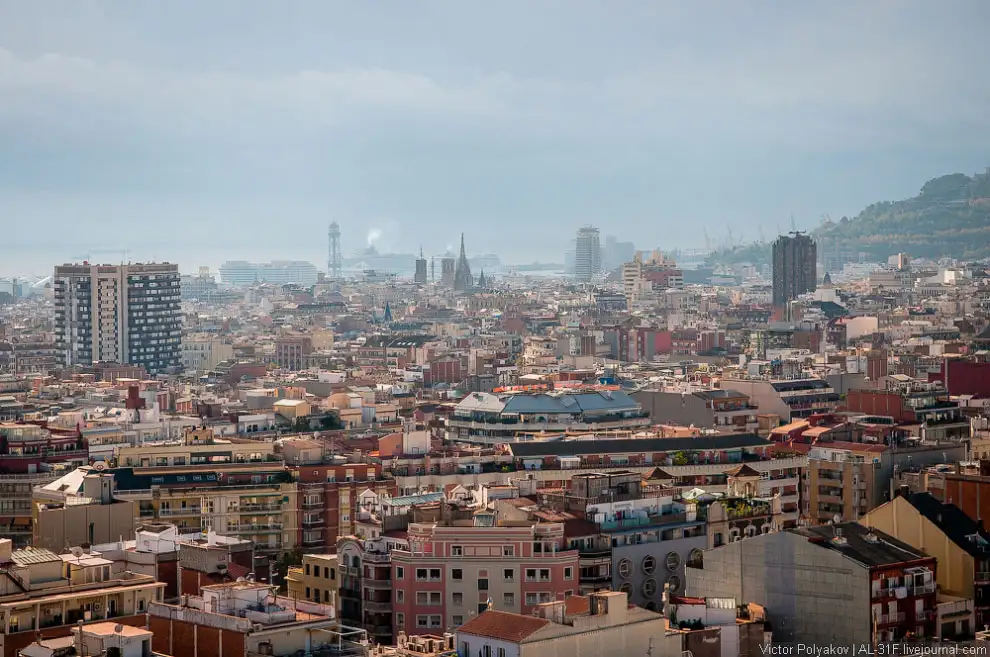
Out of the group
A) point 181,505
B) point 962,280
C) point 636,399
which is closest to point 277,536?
point 181,505

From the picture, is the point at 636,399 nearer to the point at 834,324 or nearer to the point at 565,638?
the point at 565,638

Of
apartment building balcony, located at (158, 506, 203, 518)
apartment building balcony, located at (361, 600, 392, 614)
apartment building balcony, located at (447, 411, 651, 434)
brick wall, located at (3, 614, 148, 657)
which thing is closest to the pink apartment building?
apartment building balcony, located at (361, 600, 392, 614)

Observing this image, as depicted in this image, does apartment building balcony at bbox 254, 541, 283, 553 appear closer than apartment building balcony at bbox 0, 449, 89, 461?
Yes

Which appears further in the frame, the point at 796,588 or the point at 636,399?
the point at 636,399

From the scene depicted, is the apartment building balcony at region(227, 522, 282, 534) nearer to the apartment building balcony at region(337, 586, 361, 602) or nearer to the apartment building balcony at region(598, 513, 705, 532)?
the apartment building balcony at region(337, 586, 361, 602)

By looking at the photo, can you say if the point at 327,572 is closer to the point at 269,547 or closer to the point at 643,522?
the point at 643,522

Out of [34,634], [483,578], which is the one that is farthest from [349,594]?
[34,634]
